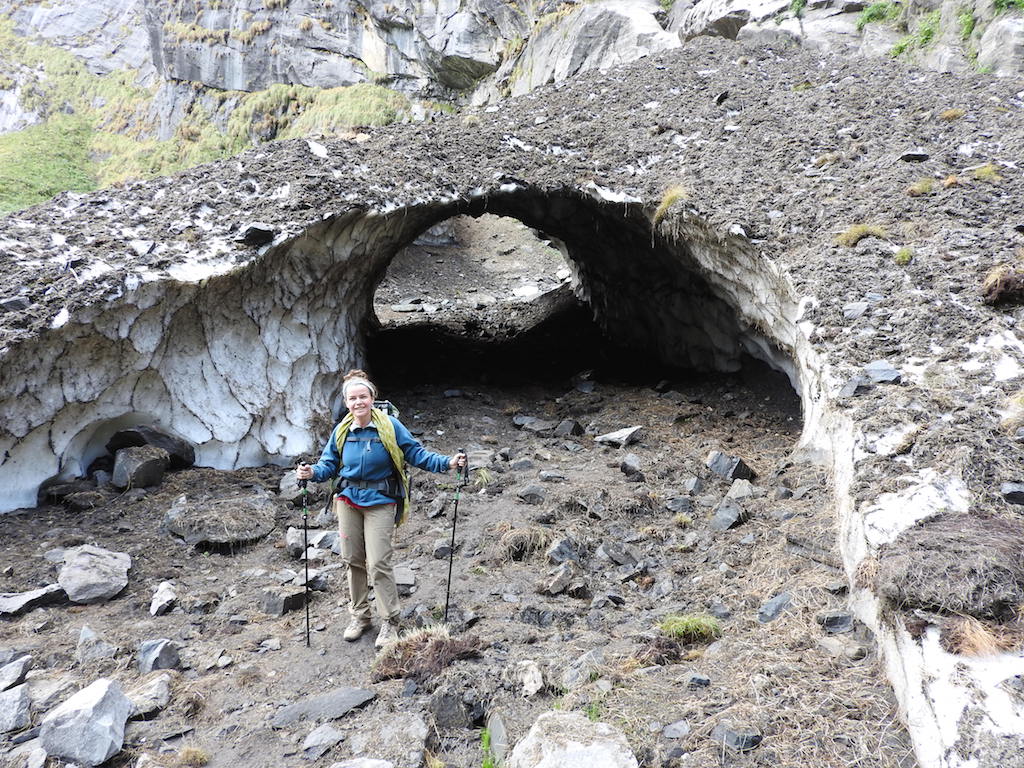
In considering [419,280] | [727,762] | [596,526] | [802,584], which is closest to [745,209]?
[596,526]

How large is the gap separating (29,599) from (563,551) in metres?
4.15

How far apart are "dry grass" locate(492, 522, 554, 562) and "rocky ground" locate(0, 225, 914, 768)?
19 mm

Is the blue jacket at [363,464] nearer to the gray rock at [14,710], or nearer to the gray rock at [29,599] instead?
the gray rock at [14,710]

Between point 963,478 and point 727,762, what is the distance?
8.26ft

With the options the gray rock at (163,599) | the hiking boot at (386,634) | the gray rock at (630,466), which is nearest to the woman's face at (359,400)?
the hiking boot at (386,634)

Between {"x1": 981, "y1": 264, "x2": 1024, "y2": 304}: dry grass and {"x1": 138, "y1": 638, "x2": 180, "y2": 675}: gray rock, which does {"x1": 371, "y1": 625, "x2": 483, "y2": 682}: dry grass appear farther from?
{"x1": 981, "y1": 264, "x2": 1024, "y2": 304}: dry grass

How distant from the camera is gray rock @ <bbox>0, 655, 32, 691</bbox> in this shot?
3.93 m

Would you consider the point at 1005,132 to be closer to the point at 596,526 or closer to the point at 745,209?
the point at 745,209

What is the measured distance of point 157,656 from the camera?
4320 mm

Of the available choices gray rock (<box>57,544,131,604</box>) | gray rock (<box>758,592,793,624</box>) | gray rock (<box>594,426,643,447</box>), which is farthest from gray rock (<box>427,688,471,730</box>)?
gray rock (<box>594,426,643,447</box>)

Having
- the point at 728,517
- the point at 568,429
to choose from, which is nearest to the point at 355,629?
the point at 728,517

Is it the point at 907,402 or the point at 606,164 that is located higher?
the point at 606,164

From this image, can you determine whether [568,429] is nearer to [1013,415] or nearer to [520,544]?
[520,544]

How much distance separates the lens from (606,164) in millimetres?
10797
